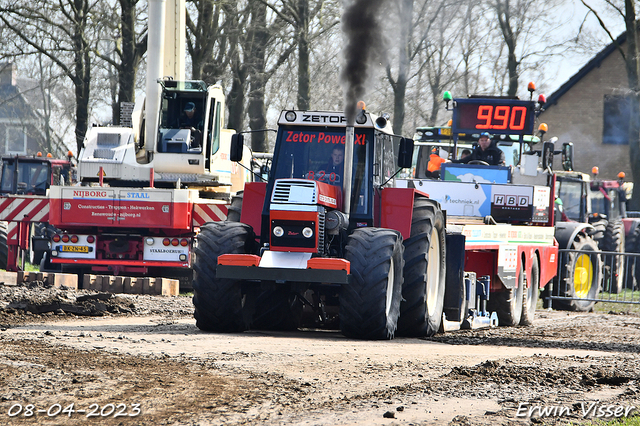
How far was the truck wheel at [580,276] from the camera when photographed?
18.7 metres

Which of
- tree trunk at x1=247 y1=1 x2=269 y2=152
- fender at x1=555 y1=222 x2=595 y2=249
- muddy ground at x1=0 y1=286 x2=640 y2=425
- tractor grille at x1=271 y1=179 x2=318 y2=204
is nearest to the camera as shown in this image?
muddy ground at x1=0 y1=286 x2=640 y2=425

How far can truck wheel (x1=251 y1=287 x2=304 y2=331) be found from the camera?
440 inches

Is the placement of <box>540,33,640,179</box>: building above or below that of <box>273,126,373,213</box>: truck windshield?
above

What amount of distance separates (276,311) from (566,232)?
9.61 meters

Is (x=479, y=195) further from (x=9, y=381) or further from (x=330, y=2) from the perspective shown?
(x=330, y=2)

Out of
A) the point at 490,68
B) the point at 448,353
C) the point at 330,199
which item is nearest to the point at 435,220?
the point at 330,199

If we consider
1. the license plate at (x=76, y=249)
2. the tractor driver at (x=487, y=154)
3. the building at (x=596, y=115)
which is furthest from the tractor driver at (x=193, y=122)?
the building at (x=596, y=115)

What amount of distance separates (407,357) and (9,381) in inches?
150

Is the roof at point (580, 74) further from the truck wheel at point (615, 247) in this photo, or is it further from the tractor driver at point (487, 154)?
the tractor driver at point (487, 154)

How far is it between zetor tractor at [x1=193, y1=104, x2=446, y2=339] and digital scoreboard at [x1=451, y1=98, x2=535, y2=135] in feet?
17.4

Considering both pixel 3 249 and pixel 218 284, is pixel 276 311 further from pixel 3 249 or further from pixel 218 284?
pixel 3 249

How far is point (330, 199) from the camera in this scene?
10.5 metres

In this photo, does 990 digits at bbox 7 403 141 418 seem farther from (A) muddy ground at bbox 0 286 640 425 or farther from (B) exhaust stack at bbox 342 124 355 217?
(B) exhaust stack at bbox 342 124 355 217

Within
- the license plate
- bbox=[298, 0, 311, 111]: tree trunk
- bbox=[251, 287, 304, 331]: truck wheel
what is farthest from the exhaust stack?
bbox=[298, 0, 311, 111]: tree trunk
